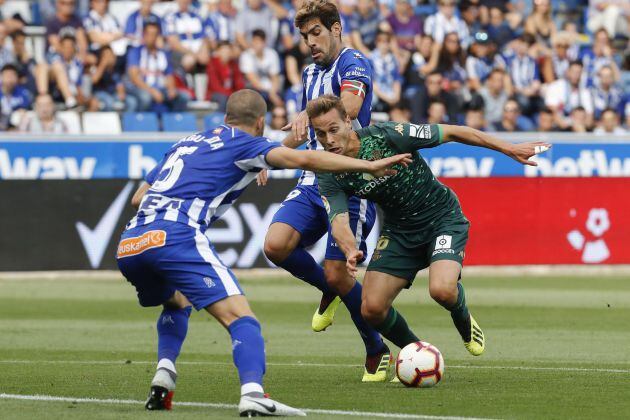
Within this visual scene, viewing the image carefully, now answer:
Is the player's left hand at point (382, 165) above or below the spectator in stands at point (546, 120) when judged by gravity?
above

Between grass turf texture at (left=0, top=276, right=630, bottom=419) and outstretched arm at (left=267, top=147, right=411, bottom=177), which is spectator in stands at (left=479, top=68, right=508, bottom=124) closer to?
grass turf texture at (left=0, top=276, right=630, bottom=419)

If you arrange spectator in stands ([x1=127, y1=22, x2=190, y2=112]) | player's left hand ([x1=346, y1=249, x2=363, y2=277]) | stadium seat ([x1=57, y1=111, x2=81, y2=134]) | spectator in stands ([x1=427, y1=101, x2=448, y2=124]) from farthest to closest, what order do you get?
spectator in stands ([x1=427, y1=101, x2=448, y2=124]), spectator in stands ([x1=127, y1=22, x2=190, y2=112]), stadium seat ([x1=57, y1=111, x2=81, y2=134]), player's left hand ([x1=346, y1=249, x2=363, y2=277])

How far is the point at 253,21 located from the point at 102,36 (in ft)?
9.37

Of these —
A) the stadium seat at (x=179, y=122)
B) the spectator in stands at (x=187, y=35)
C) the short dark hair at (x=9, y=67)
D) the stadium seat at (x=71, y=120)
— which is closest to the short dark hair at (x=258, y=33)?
the spectator in stands at (x=187, y=35)

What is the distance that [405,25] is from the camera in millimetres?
23953

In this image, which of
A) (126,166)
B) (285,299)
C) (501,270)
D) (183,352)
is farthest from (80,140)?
(183,352)

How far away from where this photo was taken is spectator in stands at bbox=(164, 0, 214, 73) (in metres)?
21.6

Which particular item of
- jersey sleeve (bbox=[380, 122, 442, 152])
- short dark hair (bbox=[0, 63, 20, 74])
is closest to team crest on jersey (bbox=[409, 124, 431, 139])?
jersey sleeve (bbox=[380, 122, 442, 152])

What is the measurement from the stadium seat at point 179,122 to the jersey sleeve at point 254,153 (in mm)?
13132

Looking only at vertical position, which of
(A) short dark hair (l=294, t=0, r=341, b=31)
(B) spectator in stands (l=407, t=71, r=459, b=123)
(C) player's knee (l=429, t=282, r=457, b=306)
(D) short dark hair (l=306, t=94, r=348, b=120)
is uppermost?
(A) short dark hair (l=294, t=0, r=341, b=31)

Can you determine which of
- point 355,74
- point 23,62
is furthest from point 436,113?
point 355,74

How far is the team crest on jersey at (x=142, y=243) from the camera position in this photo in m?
7.03

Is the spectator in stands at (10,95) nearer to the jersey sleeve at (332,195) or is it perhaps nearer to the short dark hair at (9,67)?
the short dark hair at (9,67)

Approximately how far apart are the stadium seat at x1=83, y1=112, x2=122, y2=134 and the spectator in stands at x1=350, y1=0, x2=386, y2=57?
17.7 ft
